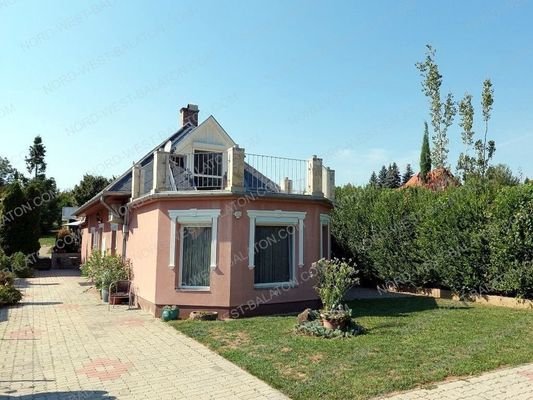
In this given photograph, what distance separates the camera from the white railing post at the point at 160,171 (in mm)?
12350

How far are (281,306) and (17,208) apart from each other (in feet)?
66.9

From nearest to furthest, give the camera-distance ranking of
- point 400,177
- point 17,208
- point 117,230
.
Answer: point 117,230 → point 17,208 → point 400,177

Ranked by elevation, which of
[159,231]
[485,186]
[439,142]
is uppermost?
[439,142]

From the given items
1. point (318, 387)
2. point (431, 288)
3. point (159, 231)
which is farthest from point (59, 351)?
point (431, 288)

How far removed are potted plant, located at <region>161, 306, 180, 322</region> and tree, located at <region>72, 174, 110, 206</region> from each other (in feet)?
119

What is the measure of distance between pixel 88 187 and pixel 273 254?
37.8 metres

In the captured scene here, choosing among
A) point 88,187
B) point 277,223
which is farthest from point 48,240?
point 277,223

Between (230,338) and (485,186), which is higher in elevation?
(485,186)

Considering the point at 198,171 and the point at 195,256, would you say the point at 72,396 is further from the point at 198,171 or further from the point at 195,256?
the point at 198,171

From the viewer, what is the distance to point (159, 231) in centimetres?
1205

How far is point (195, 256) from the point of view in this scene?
12.0 meters

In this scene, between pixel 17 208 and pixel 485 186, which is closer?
pixel 485 186

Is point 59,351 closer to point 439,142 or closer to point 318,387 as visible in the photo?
point 318,387

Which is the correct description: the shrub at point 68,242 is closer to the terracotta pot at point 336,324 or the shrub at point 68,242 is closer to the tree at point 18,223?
the tree at point 18,223
